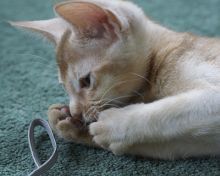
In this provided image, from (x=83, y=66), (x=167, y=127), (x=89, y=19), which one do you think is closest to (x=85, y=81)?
(x=83, y=66)

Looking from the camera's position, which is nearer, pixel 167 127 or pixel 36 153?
pixel 167 127

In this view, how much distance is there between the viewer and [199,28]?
6.73ft

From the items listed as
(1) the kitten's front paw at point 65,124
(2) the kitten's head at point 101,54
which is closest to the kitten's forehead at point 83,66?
(2) the kitten's head at point 101,54

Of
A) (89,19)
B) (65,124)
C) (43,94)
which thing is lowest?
(43,94)

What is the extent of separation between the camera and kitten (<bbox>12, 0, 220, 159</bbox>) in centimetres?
106

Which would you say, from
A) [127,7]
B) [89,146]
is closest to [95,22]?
[127,7]

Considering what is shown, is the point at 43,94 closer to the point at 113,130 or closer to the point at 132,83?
the point at 132,83

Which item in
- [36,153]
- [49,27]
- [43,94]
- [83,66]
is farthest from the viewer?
[43,94]

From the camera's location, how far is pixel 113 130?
1087mm

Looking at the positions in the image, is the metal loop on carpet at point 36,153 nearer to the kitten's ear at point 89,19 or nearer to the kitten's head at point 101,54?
the kitten's head at point 101,54

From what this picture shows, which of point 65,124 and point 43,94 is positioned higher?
point 65,124

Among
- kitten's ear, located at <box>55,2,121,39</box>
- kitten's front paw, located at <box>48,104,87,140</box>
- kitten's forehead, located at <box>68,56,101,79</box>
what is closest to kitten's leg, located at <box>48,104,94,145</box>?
kitten's front paw, located at <box>48,104,87,140</box>

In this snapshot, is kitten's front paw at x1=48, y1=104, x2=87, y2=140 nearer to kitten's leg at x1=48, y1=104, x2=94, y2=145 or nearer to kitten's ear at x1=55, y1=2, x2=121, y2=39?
kitten's leg at x1=48, y1=104, x2=94, y2=145

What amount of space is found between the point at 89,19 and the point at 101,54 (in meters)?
0.10
